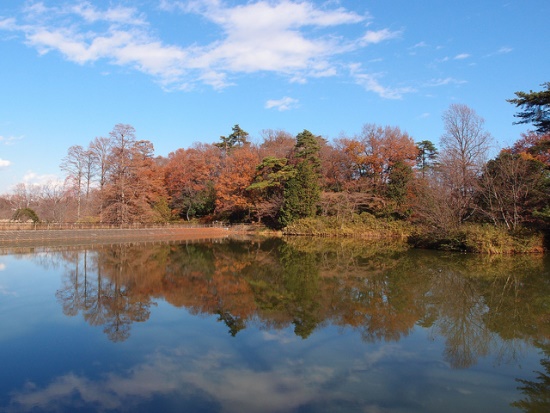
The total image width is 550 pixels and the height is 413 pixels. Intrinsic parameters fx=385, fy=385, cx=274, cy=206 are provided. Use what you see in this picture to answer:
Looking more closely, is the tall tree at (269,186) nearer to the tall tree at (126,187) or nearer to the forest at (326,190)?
the forest at (326,190)

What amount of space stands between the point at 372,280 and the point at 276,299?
4.20m

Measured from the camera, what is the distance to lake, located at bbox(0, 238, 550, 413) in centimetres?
458

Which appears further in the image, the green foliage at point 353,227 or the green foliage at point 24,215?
the green foliage at point 353,227

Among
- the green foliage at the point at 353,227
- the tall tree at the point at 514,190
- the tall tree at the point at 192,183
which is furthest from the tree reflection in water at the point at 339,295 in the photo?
the tall tree at the point at 192,183

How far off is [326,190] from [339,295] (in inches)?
1131

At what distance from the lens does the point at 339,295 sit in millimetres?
10328

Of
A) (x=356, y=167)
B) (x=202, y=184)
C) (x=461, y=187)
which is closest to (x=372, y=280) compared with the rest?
(x=461, y=187)

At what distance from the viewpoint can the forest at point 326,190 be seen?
22.2 meters

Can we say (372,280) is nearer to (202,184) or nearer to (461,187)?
(461,187)

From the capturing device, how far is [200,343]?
6.55m

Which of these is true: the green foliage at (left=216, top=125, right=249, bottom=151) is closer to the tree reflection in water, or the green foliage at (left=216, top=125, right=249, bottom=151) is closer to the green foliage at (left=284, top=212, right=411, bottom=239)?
the green foliage at (left=284, top=212, right=411, bottom=239)

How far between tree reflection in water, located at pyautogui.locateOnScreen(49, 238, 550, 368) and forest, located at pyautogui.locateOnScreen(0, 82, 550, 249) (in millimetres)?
5837

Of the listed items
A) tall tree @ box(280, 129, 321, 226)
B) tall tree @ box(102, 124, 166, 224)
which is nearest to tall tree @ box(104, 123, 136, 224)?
tall tree @ box(102, 124, 166, 224)

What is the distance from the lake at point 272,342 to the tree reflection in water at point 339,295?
0.19 ft
